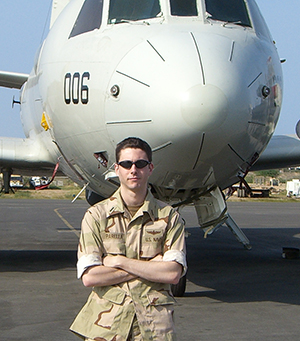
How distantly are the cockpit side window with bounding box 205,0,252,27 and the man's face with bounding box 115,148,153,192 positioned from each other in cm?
343

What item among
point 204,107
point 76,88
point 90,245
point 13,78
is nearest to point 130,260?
point 90,245

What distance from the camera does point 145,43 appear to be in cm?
560

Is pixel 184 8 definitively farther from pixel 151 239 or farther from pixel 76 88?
pixel 151 239

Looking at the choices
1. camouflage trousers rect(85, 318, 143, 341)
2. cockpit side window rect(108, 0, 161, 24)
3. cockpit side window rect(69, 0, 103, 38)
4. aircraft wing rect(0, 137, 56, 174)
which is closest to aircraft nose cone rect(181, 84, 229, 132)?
cockpit side window rect(108, 0, 161, 24)

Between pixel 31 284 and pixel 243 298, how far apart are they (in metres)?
3.16

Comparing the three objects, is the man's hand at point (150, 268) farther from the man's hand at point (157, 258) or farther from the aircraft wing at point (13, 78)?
the aircraft wing at point (13, 78)

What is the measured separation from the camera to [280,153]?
9922 millimetres

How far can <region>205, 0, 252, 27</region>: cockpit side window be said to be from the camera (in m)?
6.21

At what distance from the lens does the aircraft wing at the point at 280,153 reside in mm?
9750

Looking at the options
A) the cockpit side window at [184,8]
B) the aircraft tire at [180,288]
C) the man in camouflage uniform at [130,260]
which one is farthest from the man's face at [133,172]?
the aircraft tire at [180,288]

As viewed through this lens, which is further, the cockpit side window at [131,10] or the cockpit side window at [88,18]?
the cockpit side window at [88,18]

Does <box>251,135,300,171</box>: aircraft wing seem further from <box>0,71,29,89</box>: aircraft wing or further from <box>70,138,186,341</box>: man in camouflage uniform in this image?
<box>70,138,186,341</box>: man in camouflage uniform

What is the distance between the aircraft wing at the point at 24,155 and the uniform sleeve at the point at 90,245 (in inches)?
246

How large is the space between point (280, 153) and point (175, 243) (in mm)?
7160
